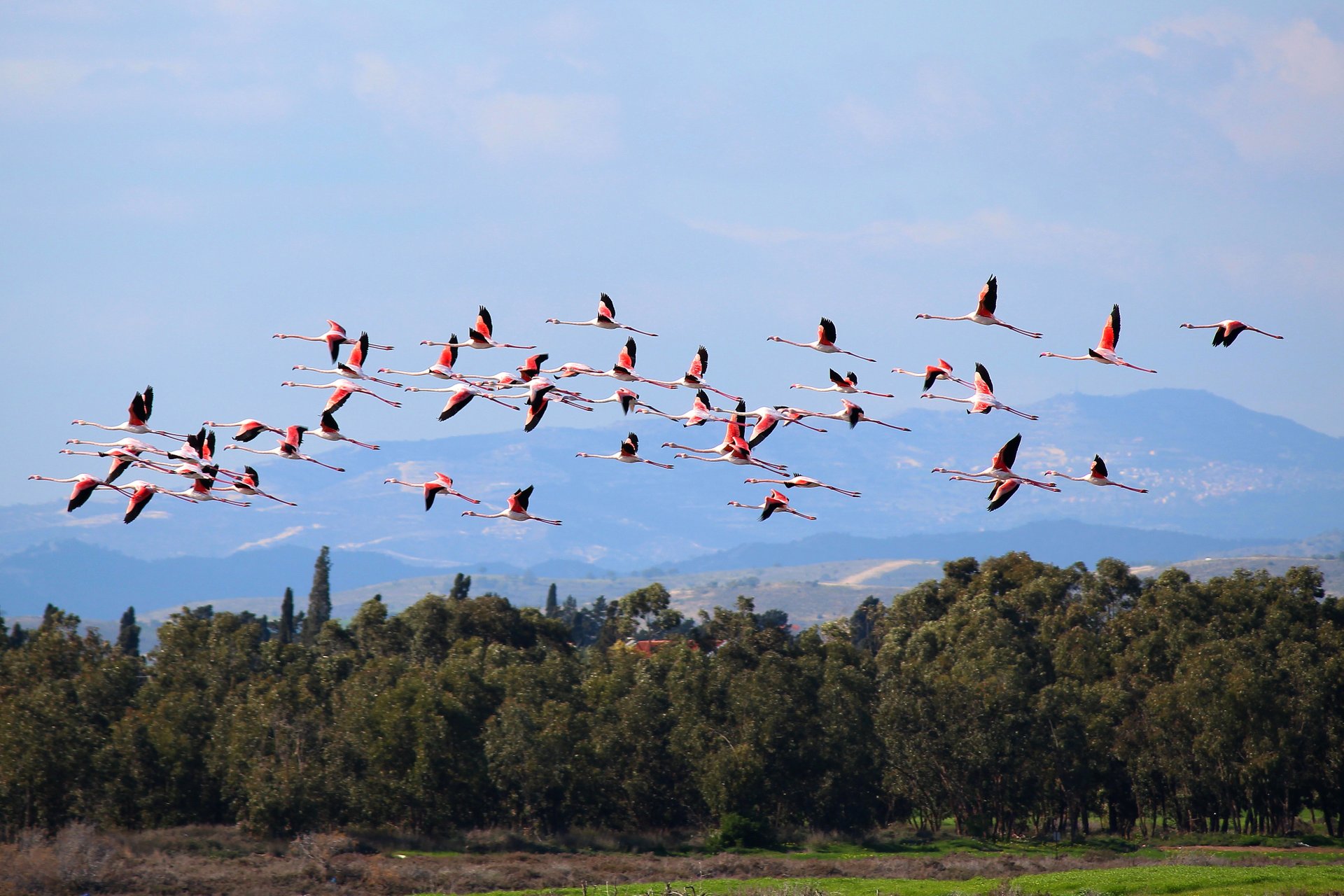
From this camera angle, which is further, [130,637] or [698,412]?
[130,637]

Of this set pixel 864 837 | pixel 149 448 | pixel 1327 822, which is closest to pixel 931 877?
pixel 864 837

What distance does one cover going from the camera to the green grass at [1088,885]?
50.8m

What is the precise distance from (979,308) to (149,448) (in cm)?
2360

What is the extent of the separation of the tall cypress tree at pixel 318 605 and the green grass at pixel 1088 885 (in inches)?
2481

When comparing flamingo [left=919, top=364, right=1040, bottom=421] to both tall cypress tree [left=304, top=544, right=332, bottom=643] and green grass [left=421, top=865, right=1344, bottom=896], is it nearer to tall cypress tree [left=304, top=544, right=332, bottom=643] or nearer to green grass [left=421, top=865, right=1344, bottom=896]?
green grass [left=421, top=865, right=1344, bottom=896]

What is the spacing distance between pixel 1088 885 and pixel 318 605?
90539 mm

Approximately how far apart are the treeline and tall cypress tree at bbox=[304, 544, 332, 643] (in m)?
34.1

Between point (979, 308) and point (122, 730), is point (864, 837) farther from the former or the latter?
point (979, 308)

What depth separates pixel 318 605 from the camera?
424 ft

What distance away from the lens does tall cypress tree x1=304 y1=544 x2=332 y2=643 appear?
122 m

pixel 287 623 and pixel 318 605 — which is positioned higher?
pixel 318 605

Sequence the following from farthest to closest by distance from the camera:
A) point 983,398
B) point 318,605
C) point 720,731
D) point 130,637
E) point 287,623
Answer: point 318,605
point 287,623
point 130,637
point 720,731
point 983,398

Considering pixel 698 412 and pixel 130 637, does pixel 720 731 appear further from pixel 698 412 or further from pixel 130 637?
pixel 130 637

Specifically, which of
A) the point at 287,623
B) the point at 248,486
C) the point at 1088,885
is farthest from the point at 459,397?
the point at 287,623
